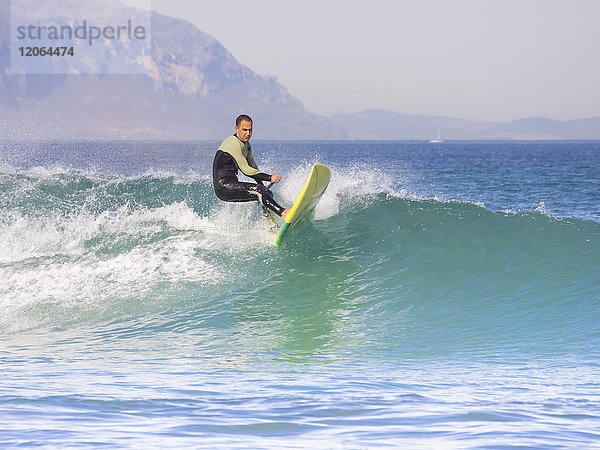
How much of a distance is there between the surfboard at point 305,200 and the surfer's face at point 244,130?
3.24 ft

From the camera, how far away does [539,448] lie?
2959 mm

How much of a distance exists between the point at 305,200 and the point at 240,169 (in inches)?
49.0

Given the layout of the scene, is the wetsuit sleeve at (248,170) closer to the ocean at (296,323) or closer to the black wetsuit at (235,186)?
the black wetsuit at (235,186)

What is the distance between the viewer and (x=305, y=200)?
28.7 feet

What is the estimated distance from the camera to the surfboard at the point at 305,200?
331 inches

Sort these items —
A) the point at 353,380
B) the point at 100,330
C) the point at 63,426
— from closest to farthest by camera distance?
the point at 63,426 < the point at 353,380 < the point at 100,330

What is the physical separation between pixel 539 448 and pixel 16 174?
47.3 feet

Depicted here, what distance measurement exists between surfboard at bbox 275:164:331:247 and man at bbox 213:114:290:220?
0.34 meters

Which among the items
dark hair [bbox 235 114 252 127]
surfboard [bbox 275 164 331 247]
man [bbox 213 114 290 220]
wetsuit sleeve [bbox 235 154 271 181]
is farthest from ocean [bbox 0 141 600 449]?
dark hair [bbox 235 114 252 127]

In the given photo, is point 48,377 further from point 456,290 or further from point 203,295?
point 456,290

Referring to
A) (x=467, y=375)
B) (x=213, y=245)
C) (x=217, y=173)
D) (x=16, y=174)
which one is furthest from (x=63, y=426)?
(x=16, y=174)

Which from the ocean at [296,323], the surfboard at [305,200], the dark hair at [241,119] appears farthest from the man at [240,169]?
the ocean at [296,323]

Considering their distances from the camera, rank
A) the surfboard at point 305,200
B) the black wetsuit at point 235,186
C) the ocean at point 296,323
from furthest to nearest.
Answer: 1. the surfboard at point 305,200
2. the black wetsuit at point 235,186
3. the ocean at point 296,323

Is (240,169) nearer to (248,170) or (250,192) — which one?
(248,170)
